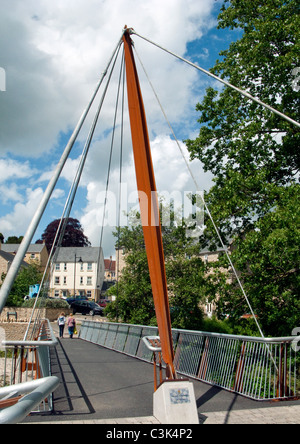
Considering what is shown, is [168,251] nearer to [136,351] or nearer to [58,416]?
[136,351]

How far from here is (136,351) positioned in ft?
47.3

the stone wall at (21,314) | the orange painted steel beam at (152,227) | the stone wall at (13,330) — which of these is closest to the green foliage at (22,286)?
the stone wall at (21,314)

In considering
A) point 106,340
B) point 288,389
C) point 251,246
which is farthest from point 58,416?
point 106,340

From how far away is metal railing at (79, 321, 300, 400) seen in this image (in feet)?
24.2

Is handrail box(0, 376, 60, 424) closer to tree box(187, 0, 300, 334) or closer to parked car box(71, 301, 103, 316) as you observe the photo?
tree box(187, 0, 300, 334)

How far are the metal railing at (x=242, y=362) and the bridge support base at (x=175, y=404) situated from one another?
190 centimetres

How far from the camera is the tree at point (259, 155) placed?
480 inches

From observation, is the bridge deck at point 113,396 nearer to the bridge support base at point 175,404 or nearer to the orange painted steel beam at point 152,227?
the bridge support base at point 175,404

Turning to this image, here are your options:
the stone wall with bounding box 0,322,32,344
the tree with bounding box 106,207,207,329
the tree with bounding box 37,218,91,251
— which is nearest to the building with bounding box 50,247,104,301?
the tree with bounding box 37,218,91,251

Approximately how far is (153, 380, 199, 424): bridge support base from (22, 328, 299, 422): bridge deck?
1.66ft

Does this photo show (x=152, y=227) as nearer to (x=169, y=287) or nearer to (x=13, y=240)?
(x=169, y=287)

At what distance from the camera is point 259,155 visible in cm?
1492
